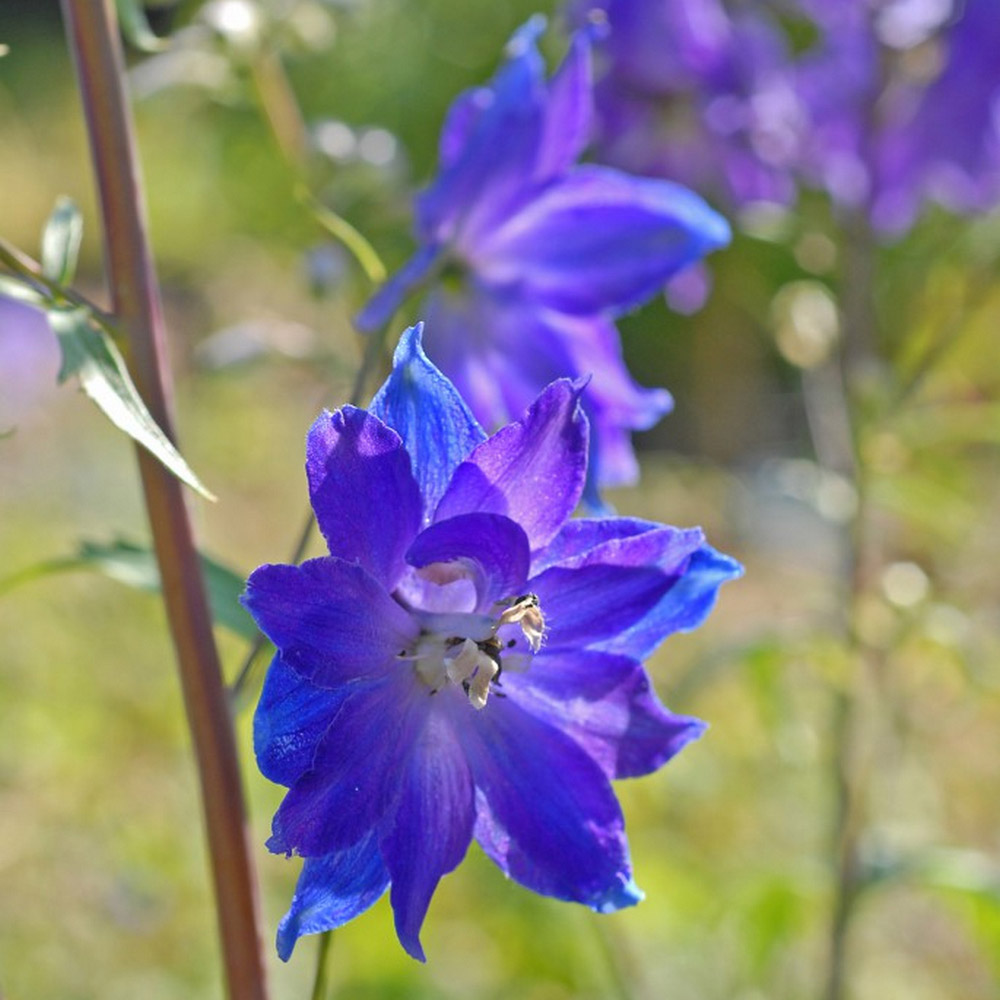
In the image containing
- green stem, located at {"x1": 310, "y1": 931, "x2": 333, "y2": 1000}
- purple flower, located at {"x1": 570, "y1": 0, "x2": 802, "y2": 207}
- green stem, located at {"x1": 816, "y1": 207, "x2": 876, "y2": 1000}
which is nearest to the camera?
green stem, located at {"x1": 310, "y1": 931, "x2": 333, "y2": 1000}

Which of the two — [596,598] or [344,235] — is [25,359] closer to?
[344,235]

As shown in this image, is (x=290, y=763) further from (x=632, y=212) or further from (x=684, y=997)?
(x=684, y=997)

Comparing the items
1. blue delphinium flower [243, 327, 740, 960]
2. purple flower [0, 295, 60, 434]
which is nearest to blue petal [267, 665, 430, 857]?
blue delphinium flower [243, 327, 740, 960]

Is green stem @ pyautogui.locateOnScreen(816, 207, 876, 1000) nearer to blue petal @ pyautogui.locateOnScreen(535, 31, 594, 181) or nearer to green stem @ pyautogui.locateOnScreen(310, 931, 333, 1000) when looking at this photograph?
blue petal @ pyautogui.locateOnScreen(535, 31, 594, 181)

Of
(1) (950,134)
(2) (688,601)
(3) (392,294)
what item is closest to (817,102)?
(1) (950,134)

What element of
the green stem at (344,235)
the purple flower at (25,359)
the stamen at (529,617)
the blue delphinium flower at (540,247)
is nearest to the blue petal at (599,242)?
the blue delphinium flower at (540,247)

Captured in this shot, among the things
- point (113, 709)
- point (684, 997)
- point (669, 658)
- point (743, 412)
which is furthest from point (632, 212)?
point (743, 412)
